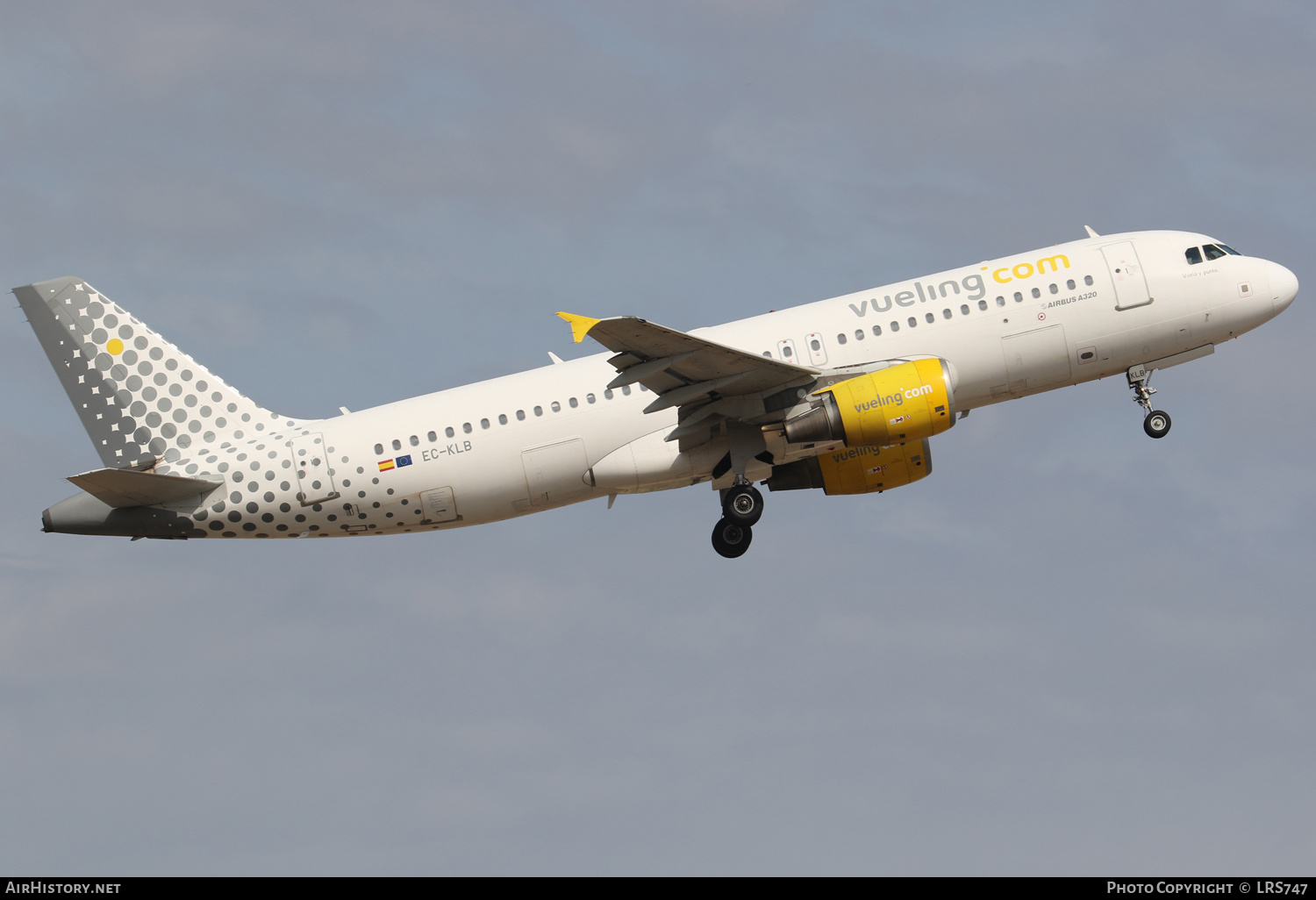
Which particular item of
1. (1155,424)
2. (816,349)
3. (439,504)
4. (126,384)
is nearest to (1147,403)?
(1155,424)

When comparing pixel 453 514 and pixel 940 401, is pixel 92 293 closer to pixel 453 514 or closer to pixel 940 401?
pixel 453 514

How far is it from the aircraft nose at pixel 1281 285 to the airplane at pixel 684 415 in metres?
0.07

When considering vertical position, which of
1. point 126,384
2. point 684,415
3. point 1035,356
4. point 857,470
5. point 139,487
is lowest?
point 139,487

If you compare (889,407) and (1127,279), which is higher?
(1127,279)

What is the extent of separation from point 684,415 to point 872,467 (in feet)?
21.5

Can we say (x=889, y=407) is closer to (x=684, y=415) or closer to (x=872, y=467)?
(x=684, y=415)

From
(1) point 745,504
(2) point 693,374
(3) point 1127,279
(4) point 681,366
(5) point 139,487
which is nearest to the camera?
(4) point 681,366

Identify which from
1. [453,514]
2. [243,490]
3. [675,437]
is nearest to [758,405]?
[675,437]

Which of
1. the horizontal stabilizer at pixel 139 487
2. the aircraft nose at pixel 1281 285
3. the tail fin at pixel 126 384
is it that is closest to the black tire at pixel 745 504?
the tail fin at pixel 126 384

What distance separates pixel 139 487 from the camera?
37406 millimetres

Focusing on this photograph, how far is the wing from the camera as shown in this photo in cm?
3412

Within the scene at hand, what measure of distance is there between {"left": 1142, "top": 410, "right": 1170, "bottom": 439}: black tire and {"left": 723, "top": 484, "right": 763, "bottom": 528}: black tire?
1082 centimetres

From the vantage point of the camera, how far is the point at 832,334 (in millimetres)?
37938

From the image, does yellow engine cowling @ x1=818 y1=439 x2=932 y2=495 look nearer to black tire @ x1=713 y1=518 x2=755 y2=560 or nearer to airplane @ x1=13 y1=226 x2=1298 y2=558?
airplane @ x1=13 y1=226 x2=1298 y2=558
